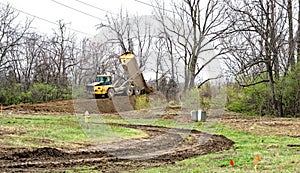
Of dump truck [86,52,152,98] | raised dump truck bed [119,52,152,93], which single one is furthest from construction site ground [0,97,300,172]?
dump truck [86,52,152,98]

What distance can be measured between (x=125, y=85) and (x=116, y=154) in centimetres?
1712

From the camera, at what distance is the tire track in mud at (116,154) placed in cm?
853

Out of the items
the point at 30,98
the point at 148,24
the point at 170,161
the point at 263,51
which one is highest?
the point at 148,24

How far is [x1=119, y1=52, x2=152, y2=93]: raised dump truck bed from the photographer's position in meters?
25.4

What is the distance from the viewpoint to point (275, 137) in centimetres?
1448

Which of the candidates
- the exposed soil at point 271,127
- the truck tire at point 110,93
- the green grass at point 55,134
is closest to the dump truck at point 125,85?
the truck tire at point 110,93

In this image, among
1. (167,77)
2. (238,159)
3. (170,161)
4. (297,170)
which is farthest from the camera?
(167,77)

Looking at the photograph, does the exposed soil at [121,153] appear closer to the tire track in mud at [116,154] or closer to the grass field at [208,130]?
the tire track in mud at [116,154]

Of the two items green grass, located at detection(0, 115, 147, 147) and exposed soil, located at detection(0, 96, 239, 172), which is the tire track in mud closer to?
exposed soil, located at detection(0, 96, 239, 172)

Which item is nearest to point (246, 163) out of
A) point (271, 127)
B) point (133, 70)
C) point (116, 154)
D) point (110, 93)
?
point (116, 154)

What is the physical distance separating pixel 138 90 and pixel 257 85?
7.61m

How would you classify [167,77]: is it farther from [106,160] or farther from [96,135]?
[106,160]

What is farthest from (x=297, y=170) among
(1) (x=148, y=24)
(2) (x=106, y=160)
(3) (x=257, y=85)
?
(1) (x=148, y=24)

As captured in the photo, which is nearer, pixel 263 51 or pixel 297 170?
pixel 297 170
